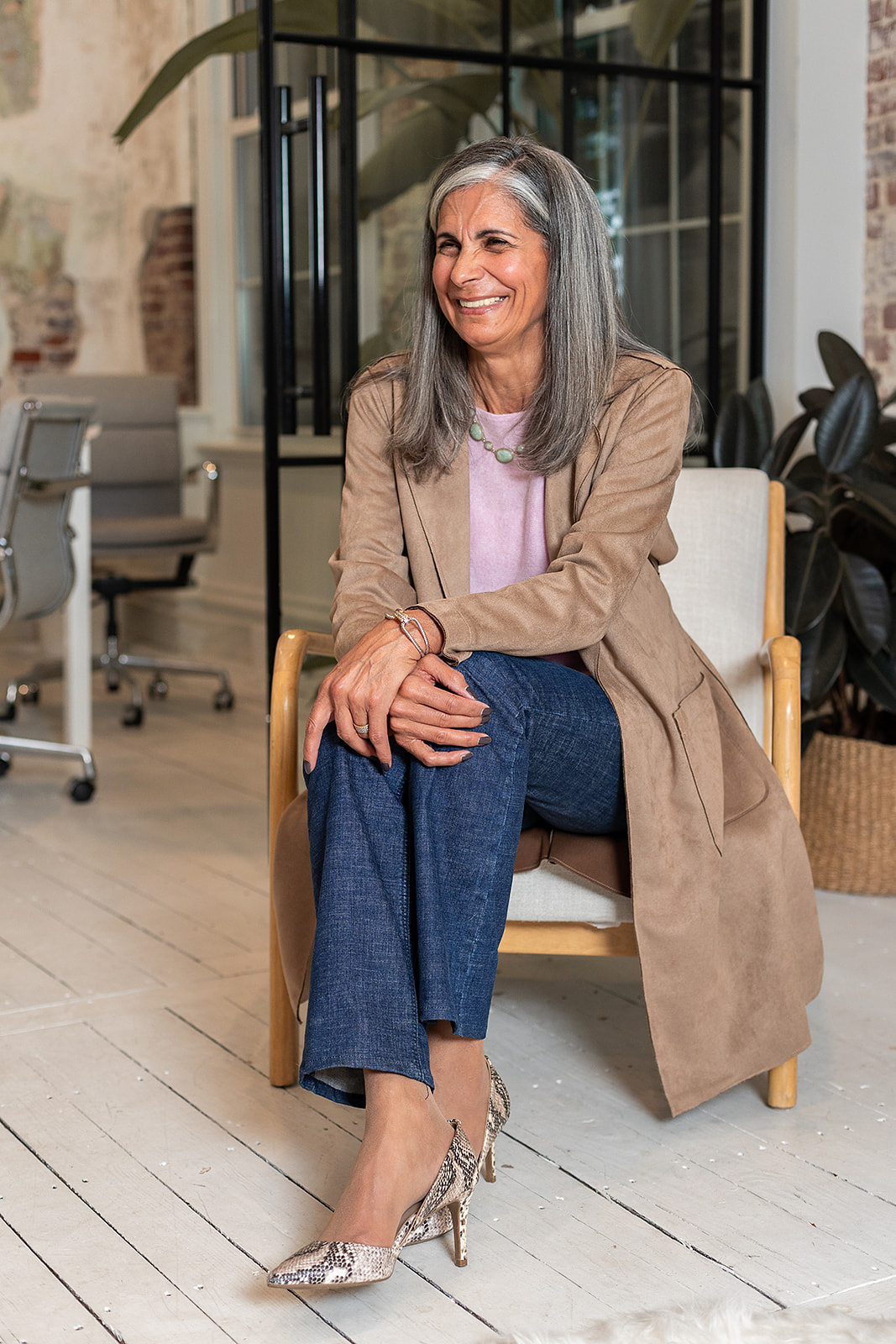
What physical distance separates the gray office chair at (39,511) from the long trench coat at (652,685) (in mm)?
1733

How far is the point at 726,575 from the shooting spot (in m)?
2.29

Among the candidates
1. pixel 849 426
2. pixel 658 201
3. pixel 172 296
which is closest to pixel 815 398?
pixel 849 426

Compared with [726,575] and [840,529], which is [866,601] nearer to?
[840,529]

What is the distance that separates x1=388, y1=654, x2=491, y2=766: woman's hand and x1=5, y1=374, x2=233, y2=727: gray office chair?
3469 mm

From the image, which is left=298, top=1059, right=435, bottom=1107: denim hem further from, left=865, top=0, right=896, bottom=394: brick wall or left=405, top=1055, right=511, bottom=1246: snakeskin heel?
left=865, top=0, right=896, bottom=394: brick wall

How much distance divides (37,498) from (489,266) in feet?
6.80

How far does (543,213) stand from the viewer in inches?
72.7

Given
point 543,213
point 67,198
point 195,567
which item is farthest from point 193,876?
point 67,198

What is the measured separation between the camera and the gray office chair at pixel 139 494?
502 centimetres

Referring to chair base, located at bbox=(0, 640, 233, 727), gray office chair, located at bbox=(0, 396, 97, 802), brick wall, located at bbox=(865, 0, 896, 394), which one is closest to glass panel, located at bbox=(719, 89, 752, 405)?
brick wall, located at bbox=(865, 0, 896, 394)

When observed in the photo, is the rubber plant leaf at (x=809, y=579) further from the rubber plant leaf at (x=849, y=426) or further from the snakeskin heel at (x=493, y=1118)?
the snakeskin heel at (x=493, y=1118)

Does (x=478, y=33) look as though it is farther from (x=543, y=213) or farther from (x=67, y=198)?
(x=67, y=198)

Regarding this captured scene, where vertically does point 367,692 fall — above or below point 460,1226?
above

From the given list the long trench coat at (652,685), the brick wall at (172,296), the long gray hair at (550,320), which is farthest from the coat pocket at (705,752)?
the brick wall at (172,296)
